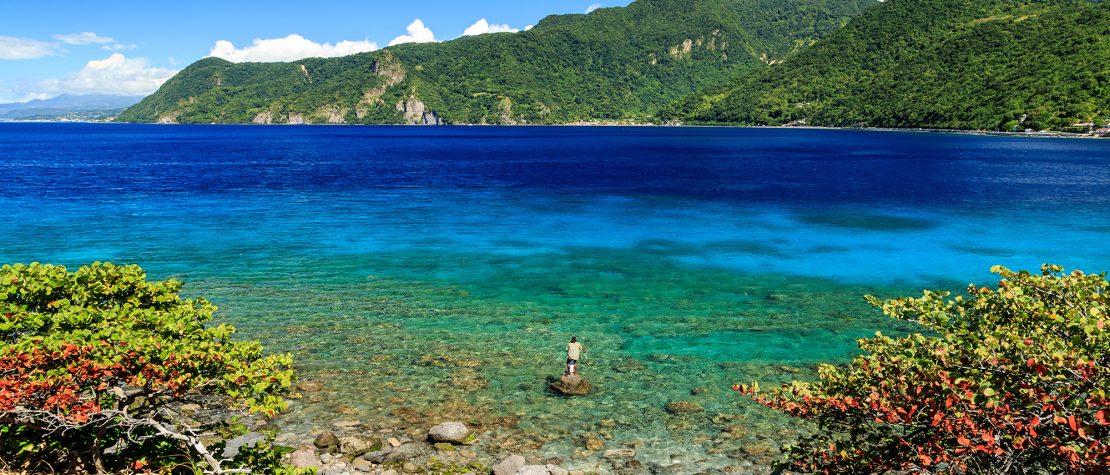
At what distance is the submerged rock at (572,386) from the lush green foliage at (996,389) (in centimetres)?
1251

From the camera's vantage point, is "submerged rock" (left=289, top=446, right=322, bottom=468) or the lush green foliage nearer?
the lush green foliage

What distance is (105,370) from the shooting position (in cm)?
1177

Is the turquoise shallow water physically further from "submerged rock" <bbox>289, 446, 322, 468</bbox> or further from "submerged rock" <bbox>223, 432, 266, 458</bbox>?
"submerged rock" <bbox>289, 446, 322, 468</bbox>

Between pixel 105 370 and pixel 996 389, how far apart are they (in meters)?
16.6

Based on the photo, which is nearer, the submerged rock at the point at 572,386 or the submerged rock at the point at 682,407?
the submerged rock at the point at 682,407

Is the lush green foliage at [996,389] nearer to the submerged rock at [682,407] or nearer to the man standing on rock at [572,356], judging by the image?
the submerged rock at [682,407]

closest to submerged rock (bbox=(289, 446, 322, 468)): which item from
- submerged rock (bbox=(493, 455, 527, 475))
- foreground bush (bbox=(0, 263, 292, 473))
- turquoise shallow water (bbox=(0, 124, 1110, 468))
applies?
turquoise shallow water (bbox=(0, 124, 1110, 468))

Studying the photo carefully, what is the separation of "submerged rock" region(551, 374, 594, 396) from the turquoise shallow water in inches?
20.5

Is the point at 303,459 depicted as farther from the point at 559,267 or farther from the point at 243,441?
the point at 559,267

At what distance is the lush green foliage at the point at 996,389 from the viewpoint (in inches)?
384

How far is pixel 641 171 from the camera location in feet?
427

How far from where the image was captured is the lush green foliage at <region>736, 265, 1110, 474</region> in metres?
9.74

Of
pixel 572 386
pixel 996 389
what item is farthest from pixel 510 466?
pixel 996 389

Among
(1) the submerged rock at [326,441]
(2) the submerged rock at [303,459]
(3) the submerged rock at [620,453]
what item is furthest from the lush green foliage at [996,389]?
(1) the submerged rock at [326,441]
